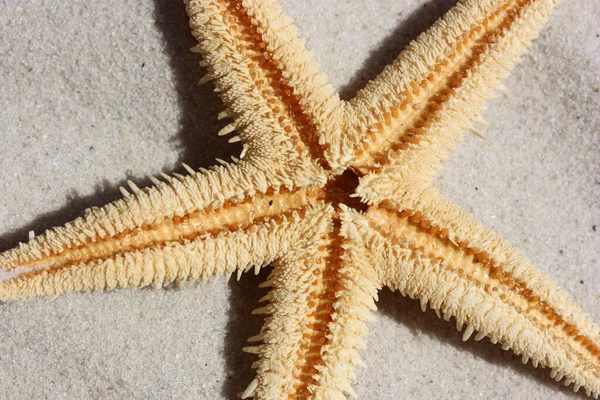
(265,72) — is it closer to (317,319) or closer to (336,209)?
(336,209)

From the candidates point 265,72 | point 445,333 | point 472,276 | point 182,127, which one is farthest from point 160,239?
point 445,333

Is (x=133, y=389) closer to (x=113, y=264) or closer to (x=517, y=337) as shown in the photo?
(x=113, y=264)

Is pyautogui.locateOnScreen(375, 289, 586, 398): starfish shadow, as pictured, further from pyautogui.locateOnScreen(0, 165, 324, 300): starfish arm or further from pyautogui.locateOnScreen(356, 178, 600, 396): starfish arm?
pyautogui.locateOnScreen(0, 165, 324, 300): starfish arm

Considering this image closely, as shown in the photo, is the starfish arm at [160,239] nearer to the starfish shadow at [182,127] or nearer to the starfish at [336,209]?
the starfish at [336,209]

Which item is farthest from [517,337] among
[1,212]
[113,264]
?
[1,212]

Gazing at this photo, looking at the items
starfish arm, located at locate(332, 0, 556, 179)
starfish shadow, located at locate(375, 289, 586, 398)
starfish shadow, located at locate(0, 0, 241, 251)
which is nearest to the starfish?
starfish arm, located at locate(332, 0, 556, 179)

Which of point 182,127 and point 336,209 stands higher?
point 182,127
